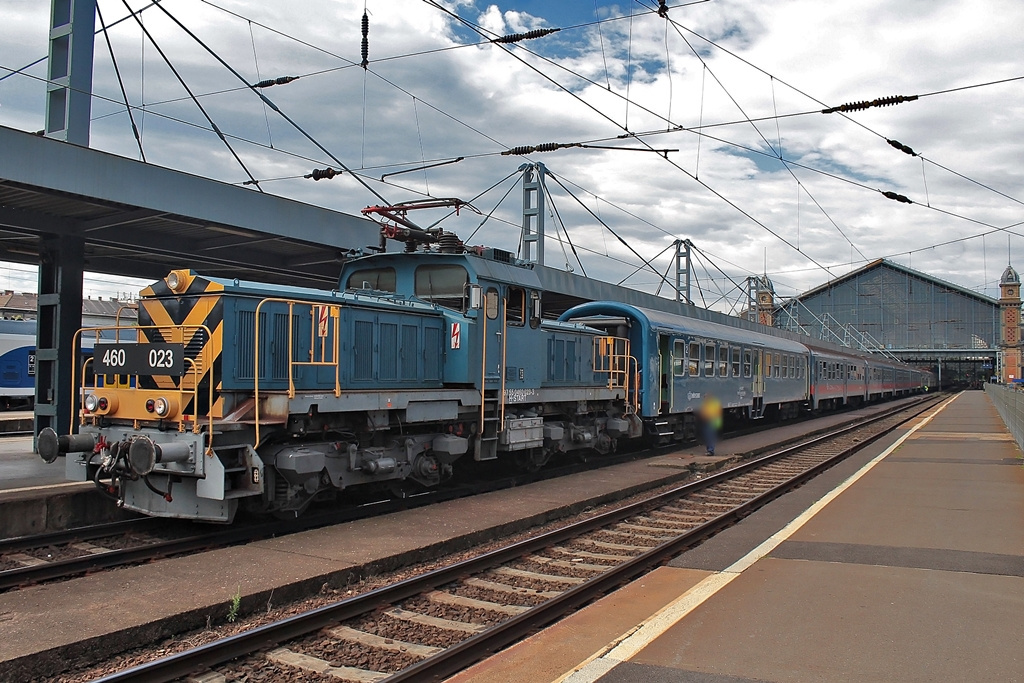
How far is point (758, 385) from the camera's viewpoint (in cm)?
2309

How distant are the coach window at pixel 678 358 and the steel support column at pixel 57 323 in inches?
466

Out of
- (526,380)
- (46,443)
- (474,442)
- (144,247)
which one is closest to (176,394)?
(46,443)

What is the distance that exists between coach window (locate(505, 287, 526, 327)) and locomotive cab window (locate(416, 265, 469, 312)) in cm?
97

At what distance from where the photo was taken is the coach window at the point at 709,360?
19261mm

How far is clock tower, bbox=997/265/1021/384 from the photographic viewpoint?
247 feet

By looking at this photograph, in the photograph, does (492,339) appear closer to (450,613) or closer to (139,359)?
(139,359)

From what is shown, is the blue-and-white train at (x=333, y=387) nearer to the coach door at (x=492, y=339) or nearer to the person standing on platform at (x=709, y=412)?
the coach door at (x=492, y=339)

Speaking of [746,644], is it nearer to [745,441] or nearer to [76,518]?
[76,518]

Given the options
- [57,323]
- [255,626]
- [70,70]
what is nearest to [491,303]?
[255,626]

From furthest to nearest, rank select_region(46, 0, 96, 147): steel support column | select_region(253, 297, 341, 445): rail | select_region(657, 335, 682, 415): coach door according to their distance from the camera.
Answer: select_region(657, 335, 682, 415): coach door
select_region(46, 0, 96, 147): steel support column
select_region(253, 297, 341, 445): rail

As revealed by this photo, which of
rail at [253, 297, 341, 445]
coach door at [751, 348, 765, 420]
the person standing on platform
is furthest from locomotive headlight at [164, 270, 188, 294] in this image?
coach door at [751, 348, 765, 420]

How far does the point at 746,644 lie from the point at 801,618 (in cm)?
76

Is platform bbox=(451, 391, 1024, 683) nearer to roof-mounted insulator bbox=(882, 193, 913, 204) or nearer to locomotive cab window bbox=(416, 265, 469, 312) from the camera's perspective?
locomotive cab window bbox=(416, 265, 469, 312)

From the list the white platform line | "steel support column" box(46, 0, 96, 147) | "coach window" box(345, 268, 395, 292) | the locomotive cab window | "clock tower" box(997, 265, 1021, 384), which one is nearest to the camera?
the white platform line
